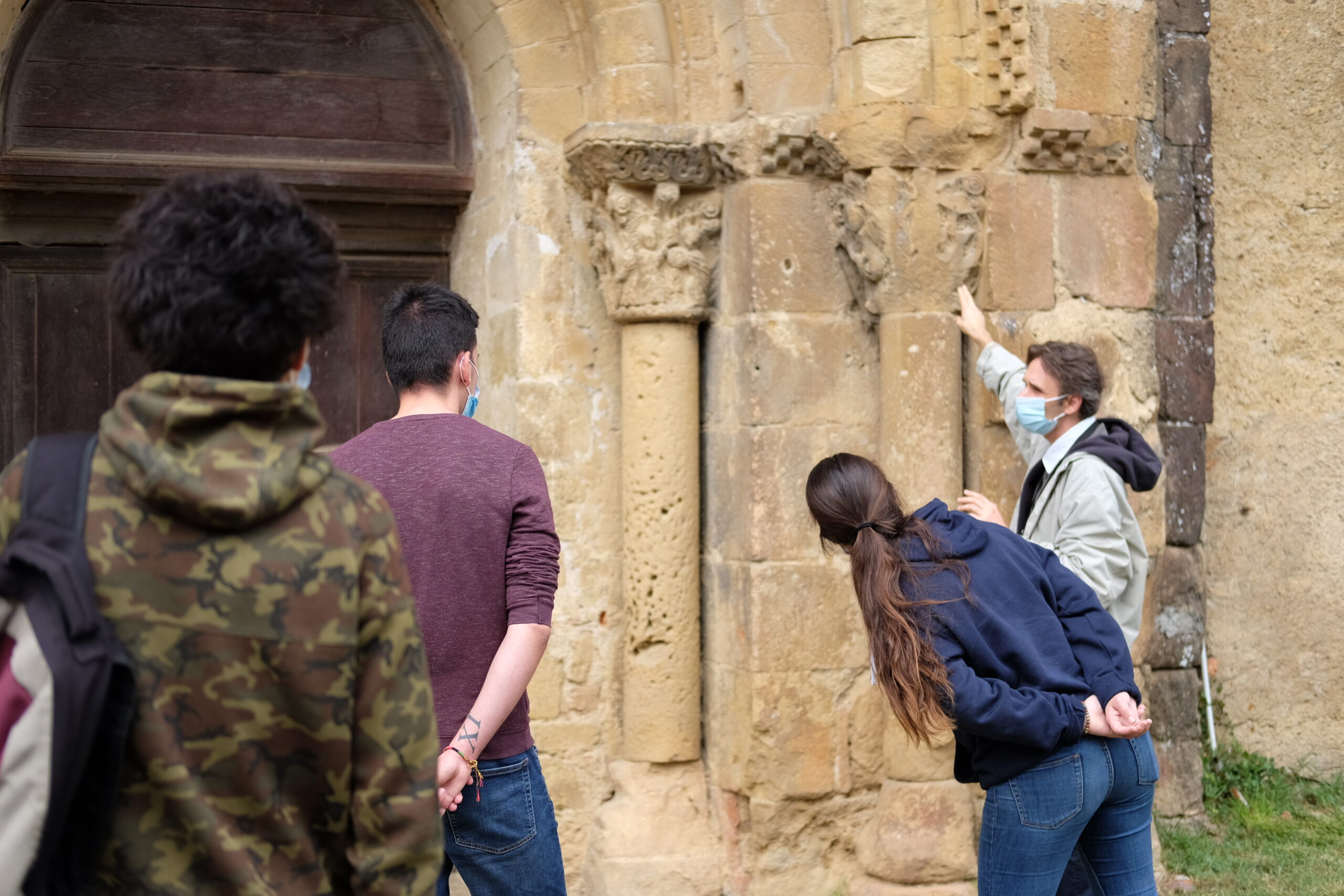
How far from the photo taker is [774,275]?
4078 mm

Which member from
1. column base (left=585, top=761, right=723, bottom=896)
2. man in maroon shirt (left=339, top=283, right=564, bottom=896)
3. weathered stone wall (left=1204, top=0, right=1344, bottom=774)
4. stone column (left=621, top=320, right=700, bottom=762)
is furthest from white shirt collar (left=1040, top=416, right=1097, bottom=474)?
weathered stone wall (left=1204, top=0, right=1344, bottom=774)

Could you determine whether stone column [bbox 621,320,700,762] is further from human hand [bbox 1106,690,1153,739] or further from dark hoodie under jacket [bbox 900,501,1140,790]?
human hand [bbox 1106,690,1153,739]

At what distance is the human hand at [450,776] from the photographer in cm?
223

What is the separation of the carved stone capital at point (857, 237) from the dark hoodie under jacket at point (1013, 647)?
1.53 meters

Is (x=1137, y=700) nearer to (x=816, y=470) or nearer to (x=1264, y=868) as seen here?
(x=816, y=470)

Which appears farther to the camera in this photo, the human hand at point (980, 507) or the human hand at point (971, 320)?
the human hand at point (971, 320)

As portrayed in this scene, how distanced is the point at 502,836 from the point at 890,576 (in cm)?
89

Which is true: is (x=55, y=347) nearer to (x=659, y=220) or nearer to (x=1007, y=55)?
(x=659, y=220)

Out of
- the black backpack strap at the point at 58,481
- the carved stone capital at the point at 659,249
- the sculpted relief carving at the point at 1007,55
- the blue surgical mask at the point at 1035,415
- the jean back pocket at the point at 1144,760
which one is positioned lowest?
the jean back pocket at the point at 1144,760

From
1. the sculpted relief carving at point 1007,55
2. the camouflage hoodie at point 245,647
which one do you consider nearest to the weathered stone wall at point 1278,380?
the sculpted relief carving at point 1007,55

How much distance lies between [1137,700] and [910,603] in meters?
0.56

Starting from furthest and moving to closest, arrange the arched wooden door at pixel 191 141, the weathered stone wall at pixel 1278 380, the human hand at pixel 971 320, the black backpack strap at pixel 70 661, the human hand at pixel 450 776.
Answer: the weathered stone wall at pixel 1278 380 < the arched wooden door at pixel 191 141 < the human hand at pixel 971 320 < the human hand at pixel 450 776 < the black backpack strap at pixel 70 661

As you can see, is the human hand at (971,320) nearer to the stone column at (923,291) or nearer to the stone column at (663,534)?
the stone column at (923,291)

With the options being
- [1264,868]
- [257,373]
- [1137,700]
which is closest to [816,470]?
[1137,700]
